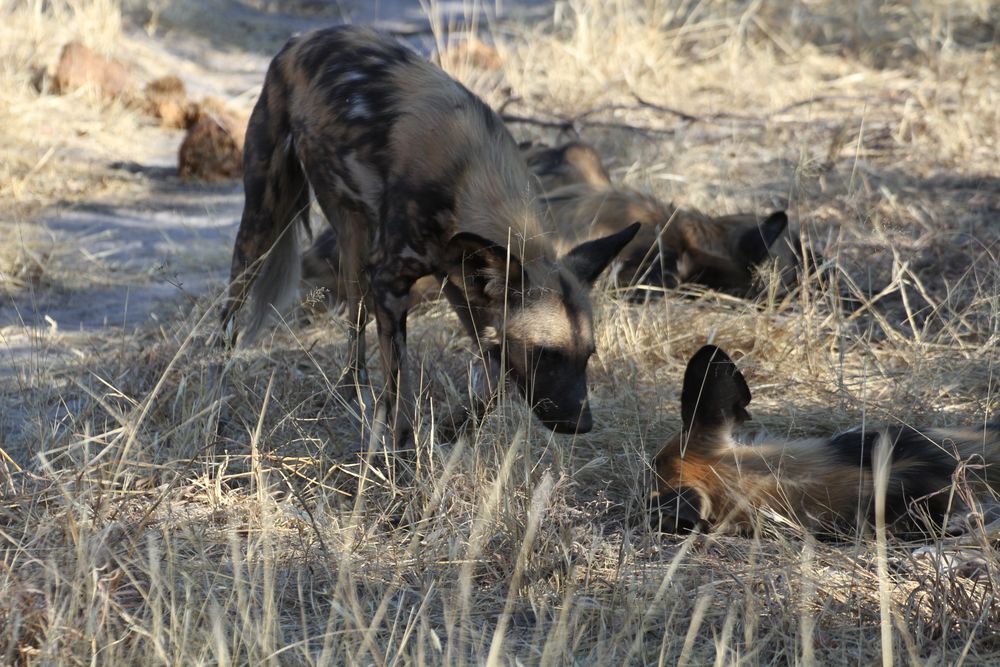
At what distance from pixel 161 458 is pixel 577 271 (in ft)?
3.84

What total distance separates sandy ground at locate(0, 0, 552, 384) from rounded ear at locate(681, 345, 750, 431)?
4.47ft

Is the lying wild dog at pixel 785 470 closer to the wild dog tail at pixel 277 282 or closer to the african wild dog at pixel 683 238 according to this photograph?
the wild dog tail at pixel 277 282

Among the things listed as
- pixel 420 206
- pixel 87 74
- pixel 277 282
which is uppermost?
pixel 420 206

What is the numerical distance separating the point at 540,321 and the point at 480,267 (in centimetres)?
21

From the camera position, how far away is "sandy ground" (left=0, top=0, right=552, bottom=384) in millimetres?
4109

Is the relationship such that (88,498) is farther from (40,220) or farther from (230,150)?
(230,150)

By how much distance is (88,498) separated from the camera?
246 cm

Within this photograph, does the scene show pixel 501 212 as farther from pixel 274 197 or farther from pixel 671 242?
pixel 671 242

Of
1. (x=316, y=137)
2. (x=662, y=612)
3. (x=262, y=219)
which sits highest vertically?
(x=316, y=137)

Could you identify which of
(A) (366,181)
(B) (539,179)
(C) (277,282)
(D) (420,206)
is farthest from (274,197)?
(B) (539,179)

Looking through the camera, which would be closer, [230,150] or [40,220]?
[40,220]

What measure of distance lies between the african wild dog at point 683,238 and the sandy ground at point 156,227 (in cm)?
143

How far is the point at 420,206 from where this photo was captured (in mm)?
3209

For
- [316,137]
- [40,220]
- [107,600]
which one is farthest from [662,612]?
[40,220]
